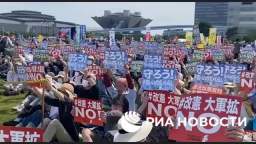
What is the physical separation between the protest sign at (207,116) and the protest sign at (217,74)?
5361 millimetres

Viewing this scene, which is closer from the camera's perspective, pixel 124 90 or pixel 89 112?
pixel 89 112

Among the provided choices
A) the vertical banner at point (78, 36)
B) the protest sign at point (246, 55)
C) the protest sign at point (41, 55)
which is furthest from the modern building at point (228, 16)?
the protest sign at point (41, 55)

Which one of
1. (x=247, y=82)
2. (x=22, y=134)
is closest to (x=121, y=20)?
(x=247, y=82)

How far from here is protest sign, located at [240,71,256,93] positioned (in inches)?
350

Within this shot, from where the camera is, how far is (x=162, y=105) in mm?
6211

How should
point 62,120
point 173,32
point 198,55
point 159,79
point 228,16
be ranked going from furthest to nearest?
point 228,16 → point 173,32 → point 198,55 → point 159,79 → point 62,120

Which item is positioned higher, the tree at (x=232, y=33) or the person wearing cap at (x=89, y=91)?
the person wearing cap at (x=89, y=91)

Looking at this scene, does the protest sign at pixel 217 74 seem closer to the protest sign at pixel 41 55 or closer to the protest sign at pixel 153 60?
the protest sign at pixel 153 60

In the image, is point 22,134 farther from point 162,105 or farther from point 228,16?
point 228,16

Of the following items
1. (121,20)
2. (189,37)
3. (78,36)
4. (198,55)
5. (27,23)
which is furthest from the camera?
(121,20)

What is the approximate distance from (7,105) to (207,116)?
888cm

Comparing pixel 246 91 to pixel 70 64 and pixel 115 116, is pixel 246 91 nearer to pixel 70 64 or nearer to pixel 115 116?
pixel 115 116

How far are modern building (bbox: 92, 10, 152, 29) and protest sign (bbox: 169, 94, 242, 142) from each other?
38.6 meters

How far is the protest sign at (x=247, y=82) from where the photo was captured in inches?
350
